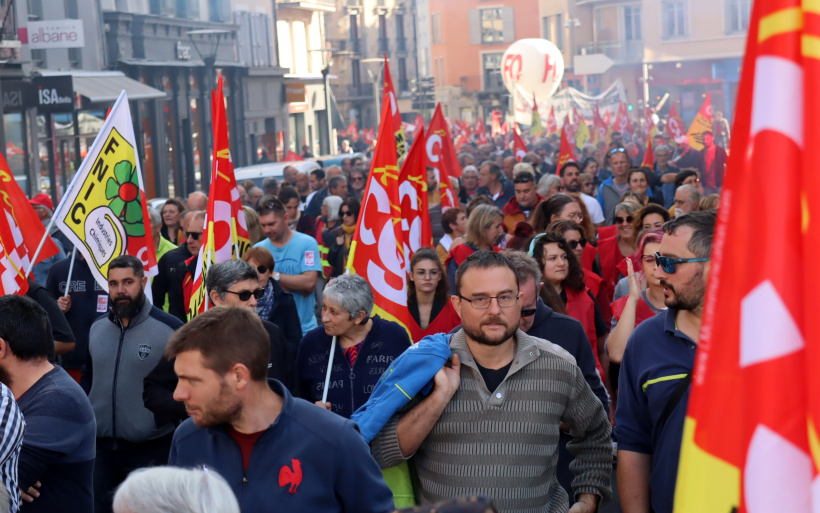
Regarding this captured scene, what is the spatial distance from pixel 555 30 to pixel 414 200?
206 feet

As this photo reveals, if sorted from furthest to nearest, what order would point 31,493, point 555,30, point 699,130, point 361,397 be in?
point 555,30
point 699,130
point 361,397
point 31,493

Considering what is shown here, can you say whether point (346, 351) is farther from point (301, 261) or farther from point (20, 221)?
point (20, 221)

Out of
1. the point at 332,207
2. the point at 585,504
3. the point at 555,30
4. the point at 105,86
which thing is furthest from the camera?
the point at 555,30

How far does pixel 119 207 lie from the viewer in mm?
7582

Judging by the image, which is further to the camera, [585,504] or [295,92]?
[295,92]

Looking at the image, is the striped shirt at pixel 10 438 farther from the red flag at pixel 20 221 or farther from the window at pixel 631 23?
the window at pixel 631 23

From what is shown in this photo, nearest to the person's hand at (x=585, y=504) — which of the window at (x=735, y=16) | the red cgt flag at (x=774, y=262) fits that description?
the red cgt flag at (x=774, y=262)

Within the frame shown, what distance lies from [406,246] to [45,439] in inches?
175

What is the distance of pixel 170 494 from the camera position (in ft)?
8.02

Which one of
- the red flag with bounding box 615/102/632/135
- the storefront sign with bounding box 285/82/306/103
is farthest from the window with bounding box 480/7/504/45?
the red flag with bounding box 615/102/632/135

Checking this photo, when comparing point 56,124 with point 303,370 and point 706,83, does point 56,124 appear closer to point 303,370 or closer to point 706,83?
point 303,370

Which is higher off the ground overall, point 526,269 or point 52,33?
point 52,33

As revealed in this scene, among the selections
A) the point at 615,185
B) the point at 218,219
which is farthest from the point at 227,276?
the point at 615,185

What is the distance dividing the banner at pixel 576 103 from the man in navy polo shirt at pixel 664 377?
Result: 76.9ft
